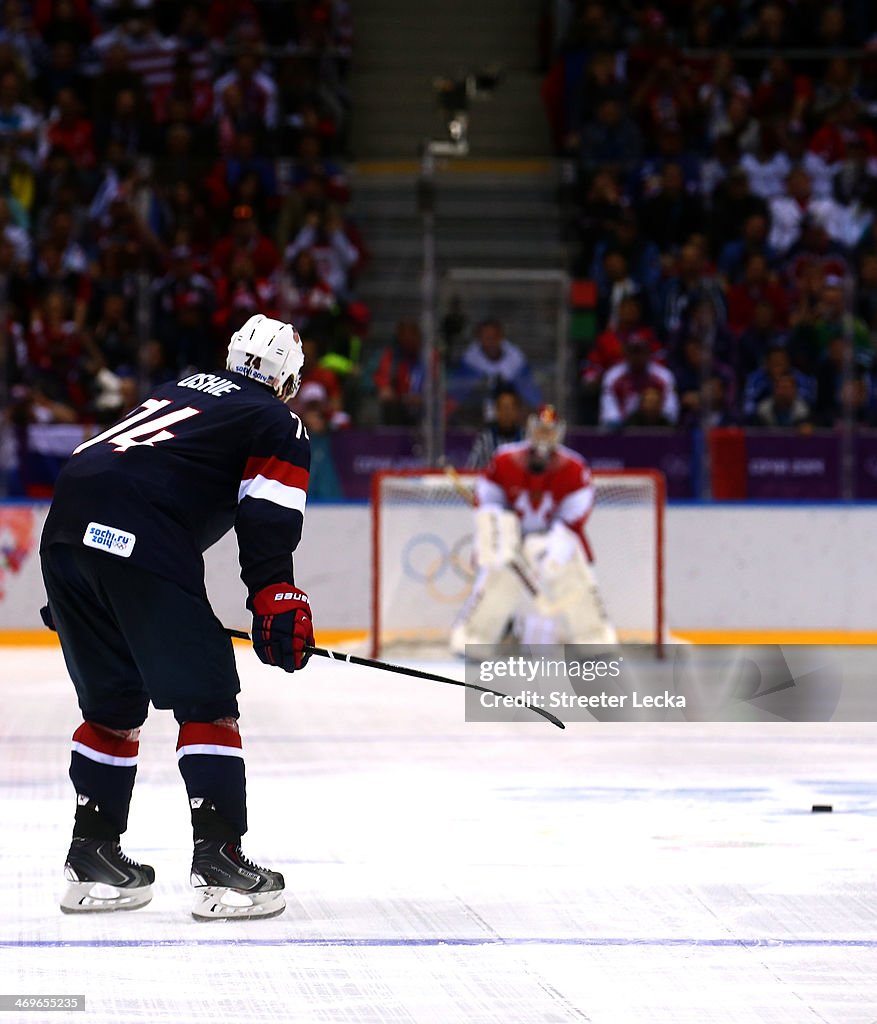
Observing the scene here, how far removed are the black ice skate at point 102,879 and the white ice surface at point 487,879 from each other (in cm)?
6

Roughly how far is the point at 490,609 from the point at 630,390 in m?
2.14

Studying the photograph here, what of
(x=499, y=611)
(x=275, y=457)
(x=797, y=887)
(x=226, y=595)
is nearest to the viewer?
(x=275, y=457)

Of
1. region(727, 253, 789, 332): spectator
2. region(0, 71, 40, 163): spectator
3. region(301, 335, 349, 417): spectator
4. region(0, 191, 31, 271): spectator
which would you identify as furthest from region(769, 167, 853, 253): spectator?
region(0, 71, 40, 163): spectator

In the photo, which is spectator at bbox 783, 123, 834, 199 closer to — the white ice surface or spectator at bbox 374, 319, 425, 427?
spectator at bbox 374, 319, 425, 427

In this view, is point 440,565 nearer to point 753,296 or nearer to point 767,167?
point 753,296

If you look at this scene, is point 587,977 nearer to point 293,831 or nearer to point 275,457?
point 275,457

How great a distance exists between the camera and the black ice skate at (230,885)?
183 inches

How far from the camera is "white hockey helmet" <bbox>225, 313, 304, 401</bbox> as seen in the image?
4973 millimetres

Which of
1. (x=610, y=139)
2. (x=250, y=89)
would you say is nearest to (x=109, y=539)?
(x=610, y=139)

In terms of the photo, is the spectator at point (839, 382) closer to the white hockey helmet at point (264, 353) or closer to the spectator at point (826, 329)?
the spectator at point (826, 329)

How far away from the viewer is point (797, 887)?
506 cm

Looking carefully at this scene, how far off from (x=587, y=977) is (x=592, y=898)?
2.91 ft

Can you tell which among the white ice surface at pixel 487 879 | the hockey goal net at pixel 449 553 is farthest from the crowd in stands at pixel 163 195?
the white ice surface at pixel 487 879

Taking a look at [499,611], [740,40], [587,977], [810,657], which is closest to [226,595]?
[499,611]
